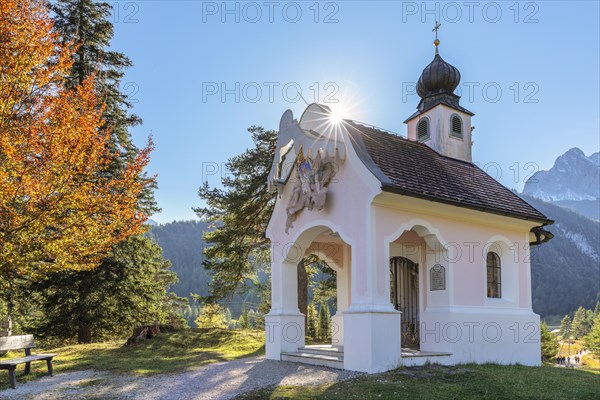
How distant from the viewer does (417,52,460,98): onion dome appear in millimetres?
17531

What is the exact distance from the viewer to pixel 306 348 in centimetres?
1301

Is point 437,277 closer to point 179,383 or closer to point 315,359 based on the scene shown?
point 315,359

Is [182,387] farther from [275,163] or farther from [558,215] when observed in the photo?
[558,215]

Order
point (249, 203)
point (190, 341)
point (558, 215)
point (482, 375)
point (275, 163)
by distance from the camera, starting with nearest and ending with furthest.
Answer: point (482, 375) → point (275, 163) → point (190, 341) → point (249, 203) → point (558, 215)

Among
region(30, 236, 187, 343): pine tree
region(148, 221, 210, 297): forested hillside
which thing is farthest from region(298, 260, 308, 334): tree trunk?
region(148, 221, 210, 297): forested hillside

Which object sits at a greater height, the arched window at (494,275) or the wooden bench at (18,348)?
the arched window at (494,275)

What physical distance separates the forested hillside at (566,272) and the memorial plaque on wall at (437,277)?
101149 mm

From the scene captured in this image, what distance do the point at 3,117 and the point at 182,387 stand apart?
20.9ft

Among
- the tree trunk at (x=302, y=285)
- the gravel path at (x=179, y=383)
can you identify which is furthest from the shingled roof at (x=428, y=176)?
the tree trunk at (x=302, y=285)

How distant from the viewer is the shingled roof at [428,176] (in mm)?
11453

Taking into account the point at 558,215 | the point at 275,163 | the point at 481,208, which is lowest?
the point at 481,208

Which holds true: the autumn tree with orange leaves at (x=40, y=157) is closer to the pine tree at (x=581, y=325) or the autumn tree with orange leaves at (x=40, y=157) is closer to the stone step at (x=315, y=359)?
the stone step at (x=315, y=359)

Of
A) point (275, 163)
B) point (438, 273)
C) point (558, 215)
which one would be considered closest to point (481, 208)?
point (438, 273)

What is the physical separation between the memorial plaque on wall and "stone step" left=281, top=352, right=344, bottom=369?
→ 2994mm
